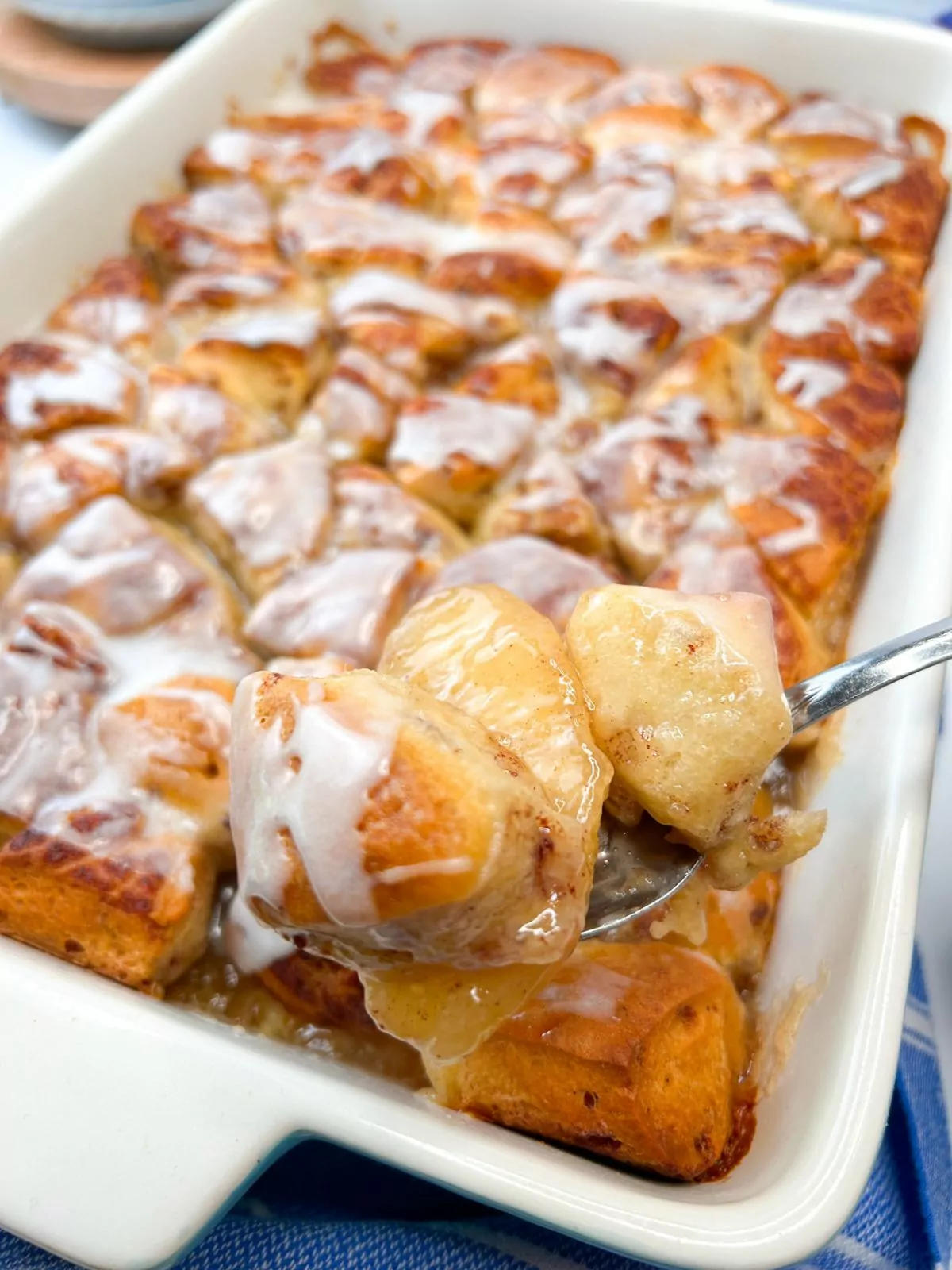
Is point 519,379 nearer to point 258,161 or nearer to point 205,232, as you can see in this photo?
point 205,232

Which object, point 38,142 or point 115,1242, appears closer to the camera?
point 115,1242

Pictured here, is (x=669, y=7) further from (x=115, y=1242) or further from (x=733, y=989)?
(x=115, y=1242)

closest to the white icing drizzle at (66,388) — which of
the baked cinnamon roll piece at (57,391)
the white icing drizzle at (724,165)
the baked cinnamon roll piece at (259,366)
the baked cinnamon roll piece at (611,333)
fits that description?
the baked cinnamon roll piece at (57,391)

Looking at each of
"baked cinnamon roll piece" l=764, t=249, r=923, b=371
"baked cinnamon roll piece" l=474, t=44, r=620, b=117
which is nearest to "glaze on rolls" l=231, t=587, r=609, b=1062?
"baked cinnamon roll piece" l=764, t=249, r=923, b=371

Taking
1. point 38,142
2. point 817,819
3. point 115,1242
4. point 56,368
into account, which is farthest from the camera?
point 38,142

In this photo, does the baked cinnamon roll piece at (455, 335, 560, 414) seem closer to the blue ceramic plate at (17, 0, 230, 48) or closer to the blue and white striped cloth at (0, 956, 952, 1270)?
the blue and white striped cloth at (0, 956, 952, 1270)

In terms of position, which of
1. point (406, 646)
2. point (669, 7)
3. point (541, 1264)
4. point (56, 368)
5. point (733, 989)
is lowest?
point (541, 1264)

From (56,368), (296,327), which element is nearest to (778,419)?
(296,327)
